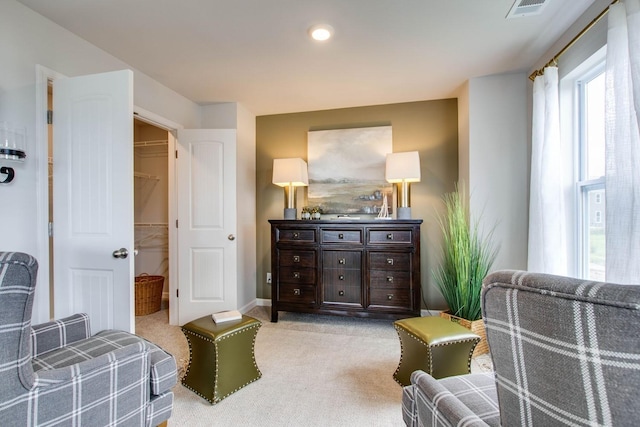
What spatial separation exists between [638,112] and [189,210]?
330 centimetres

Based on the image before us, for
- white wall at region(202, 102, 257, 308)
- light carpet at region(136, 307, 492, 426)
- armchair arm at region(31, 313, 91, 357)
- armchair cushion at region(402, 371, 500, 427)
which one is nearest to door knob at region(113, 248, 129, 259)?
armchair arm at region(31, 313, 91, 357)

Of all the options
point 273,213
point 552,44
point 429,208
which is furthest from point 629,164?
point 273,213

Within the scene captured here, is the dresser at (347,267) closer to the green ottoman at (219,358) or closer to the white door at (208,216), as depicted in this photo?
the white door at (208,216)

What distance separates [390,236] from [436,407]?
1996 mm

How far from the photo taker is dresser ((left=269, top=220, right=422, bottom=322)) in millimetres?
2734

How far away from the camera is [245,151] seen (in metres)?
3.38

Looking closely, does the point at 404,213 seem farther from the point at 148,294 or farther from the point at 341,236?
the point at 148,294

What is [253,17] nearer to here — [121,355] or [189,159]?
[189,159]

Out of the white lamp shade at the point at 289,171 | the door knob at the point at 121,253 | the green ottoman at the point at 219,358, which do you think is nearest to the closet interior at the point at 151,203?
the white lamp shade at the point at 289,171

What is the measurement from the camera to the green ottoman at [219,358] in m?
1.69

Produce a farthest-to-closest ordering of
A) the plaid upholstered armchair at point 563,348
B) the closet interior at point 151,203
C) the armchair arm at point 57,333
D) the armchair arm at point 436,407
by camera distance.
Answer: the closet interior at point 151,203 → the armchair arm at point 57,333 → the armchair arm at point 436,407 → the plaid upholstered armchair at point 563,348

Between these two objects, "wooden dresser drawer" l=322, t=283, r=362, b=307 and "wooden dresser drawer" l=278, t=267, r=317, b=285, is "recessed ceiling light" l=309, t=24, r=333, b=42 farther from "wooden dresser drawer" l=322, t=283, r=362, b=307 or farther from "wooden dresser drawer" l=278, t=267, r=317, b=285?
"wooden dresser drawer" l=322, t=283, r=362, b=307

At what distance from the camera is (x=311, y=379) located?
6.39 ft

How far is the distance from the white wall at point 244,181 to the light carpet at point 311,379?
0.68 m
